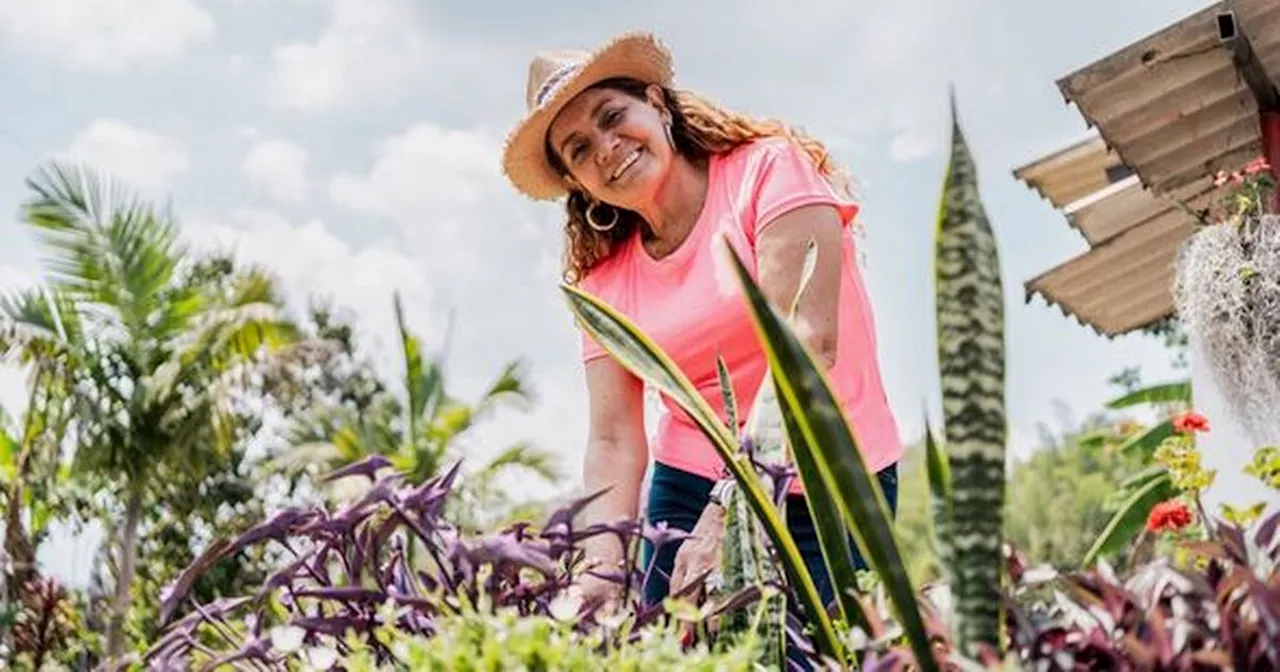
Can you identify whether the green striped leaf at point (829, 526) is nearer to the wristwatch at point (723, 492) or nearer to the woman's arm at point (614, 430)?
the wristwatch at point (723, 492)

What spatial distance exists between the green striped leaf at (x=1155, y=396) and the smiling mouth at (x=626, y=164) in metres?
8.29

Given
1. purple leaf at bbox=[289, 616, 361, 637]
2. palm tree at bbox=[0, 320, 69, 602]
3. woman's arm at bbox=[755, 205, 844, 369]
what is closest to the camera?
purple leaf at bbox=[289, 616, 361, 637]

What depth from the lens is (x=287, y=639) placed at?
1051 millimetres

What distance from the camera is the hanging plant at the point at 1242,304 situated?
20.1 feet

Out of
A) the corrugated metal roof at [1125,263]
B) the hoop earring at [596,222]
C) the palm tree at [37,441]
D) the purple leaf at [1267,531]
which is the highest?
the palm tree at [37,441]

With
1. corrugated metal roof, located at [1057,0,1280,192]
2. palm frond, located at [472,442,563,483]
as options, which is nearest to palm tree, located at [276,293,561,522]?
palm frond, located at [472,442,563,483]

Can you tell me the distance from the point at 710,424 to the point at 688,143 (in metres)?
1.54

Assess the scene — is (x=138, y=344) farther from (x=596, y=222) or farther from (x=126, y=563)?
(x=596, y=222)

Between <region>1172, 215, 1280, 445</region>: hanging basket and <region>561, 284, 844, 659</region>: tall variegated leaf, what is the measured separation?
212 inches

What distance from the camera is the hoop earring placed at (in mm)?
2711

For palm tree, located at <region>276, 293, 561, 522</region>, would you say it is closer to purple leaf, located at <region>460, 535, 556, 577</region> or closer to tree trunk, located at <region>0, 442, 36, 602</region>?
tree trunk, located at <region>0, 442, 36, 602</region>

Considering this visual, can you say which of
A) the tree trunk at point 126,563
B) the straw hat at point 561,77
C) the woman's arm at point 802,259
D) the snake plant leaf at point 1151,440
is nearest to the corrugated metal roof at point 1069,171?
the snake plant leaf at point 1151,440

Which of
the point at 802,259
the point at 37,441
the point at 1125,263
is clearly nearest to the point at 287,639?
the point at 802,259

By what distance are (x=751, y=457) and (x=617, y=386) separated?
1.36 metres
